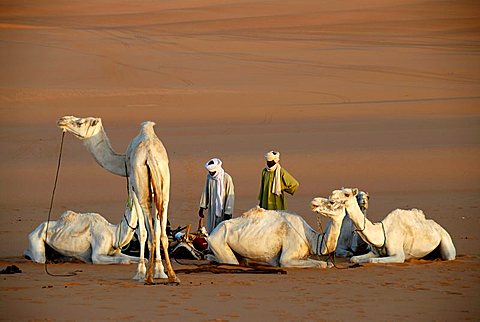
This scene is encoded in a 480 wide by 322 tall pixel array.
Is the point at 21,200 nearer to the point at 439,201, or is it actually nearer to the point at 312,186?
the point at 312,186

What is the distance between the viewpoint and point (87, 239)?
12742 mm

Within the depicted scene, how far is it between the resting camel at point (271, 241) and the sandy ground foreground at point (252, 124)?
25 centimetres

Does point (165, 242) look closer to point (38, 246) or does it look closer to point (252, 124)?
point (38, 246)

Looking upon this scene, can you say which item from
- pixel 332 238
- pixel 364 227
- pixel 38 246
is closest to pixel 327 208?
pixel 332 238

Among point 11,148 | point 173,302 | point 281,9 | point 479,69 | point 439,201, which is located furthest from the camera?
point 281,9

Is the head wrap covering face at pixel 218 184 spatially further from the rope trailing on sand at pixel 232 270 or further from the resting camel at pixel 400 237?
the resting camel at pixel 400 237

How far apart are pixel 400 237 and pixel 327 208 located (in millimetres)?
1285

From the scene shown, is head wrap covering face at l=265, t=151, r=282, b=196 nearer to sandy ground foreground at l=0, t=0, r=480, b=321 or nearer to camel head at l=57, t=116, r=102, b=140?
sandy ground foreground at l=0, t=0, r=480, b=321

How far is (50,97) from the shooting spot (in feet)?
112

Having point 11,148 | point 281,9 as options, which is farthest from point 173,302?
point 281,9

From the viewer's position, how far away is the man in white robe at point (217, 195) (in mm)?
13648

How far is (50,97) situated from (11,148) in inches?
331

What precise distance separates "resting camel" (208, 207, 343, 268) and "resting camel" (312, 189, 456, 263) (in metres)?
0.50

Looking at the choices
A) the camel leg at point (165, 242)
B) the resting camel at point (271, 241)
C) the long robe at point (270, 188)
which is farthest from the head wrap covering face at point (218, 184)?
the camel leg at point (165, 242)
